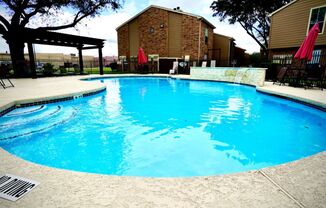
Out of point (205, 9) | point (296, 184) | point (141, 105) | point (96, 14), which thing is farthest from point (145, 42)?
point (296, 184)

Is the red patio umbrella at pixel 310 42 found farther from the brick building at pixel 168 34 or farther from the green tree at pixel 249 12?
the green tree at pixel 249 12

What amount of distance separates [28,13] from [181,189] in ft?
66.0

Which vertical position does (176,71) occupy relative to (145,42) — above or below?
below

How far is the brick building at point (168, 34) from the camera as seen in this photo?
19.6 meters

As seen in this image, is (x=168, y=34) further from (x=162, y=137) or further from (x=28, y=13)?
(x=162, y=137)

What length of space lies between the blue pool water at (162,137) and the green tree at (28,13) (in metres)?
10.4

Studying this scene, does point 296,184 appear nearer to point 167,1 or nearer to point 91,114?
point 91,114

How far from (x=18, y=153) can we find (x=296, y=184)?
4326mm

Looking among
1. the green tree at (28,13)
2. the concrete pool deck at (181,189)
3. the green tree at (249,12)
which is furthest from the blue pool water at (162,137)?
the green tree at (249,12)

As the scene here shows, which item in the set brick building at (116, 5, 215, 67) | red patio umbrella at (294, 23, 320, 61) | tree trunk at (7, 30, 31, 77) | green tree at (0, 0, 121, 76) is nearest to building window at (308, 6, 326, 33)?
red patio umbrella at (294, 23, 320, 61)

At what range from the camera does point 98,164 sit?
312 centimetres

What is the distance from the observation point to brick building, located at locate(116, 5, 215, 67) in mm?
19562

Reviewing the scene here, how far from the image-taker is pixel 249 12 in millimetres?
23719

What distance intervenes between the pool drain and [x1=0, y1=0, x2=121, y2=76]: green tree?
13.4 m
